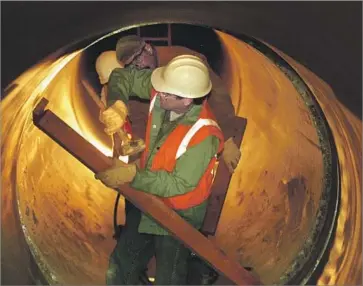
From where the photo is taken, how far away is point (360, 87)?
6.26ft

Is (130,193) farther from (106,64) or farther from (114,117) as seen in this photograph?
(106,64)

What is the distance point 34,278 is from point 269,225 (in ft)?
1.88

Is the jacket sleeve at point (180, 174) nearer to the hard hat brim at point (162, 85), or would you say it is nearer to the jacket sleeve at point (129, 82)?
the hard hat brim at point (162, 85)

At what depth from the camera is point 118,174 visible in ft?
6.28

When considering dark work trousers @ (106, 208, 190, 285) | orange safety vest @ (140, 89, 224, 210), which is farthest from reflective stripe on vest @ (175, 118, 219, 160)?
dark work trousers @ (106, 208, 190, 285)

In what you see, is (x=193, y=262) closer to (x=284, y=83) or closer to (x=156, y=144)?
(x=156, y=144)

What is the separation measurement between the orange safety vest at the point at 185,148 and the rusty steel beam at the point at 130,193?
0.04 meters

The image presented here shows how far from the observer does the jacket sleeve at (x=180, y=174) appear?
1.92 m

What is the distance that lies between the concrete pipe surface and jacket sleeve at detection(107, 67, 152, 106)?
0.10 meters

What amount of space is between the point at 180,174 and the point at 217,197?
0.31 metres

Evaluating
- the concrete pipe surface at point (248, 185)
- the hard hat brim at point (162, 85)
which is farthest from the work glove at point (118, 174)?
the concrete pipe surface at point (248, 185)

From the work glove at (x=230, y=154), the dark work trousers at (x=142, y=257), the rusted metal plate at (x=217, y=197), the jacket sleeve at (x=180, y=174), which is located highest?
the jacket sleeve at (x=180, y=174)

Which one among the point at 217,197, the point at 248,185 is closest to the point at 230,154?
the point at 217,197

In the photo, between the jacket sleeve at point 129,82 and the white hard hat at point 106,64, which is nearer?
the jacket sleeve at point 129,82
